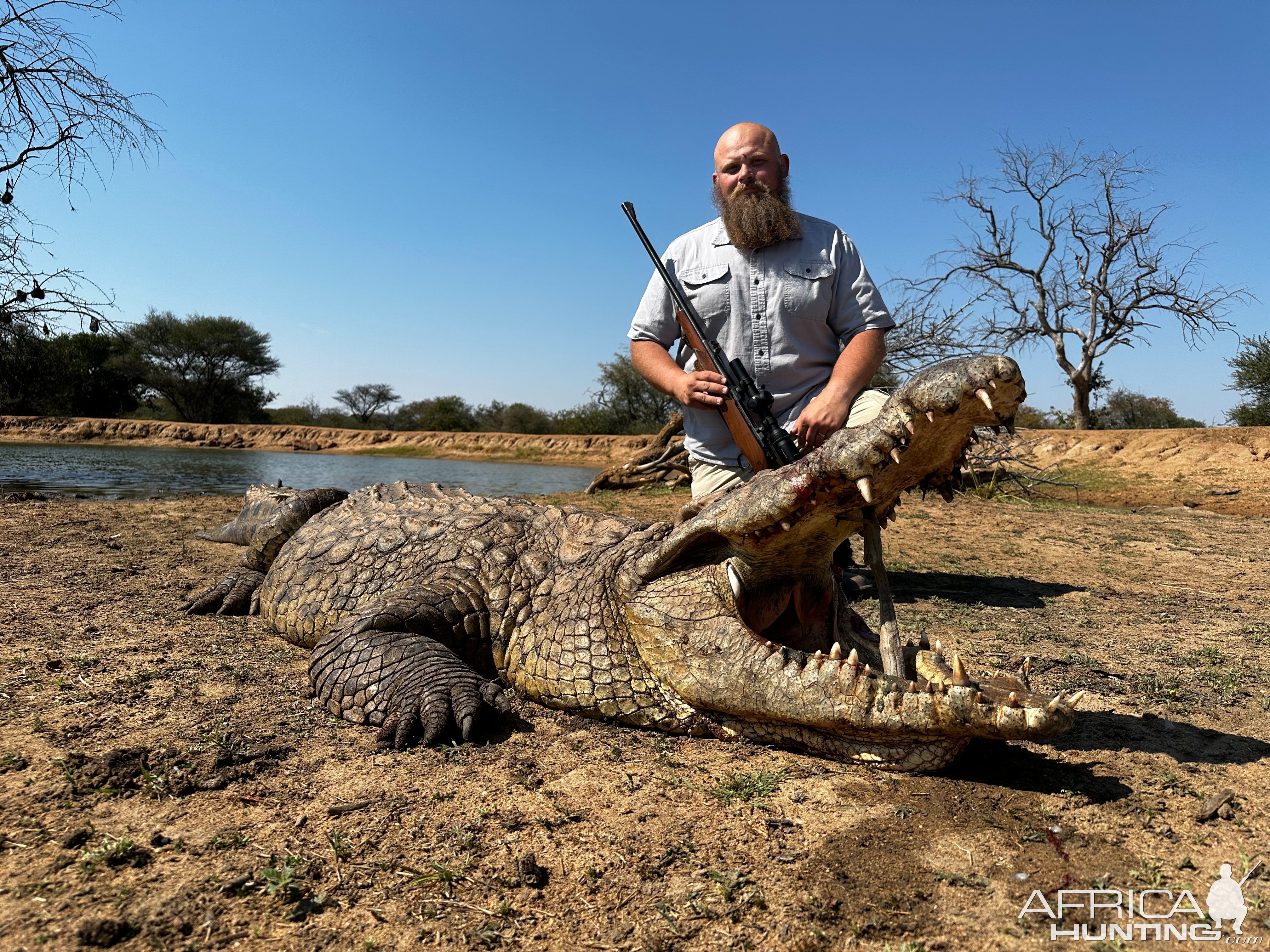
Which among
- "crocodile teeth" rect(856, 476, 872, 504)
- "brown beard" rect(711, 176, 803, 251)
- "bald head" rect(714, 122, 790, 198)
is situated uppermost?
Result: "bald head" rect(714, 122, 790, 198)

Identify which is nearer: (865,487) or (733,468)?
(865,487)

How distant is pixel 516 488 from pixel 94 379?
35.3m

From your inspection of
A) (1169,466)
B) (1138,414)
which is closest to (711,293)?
(1169,466)

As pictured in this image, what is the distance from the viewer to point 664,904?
56.6 inches

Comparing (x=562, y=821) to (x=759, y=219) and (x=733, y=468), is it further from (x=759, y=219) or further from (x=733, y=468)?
(x=759, y=219)

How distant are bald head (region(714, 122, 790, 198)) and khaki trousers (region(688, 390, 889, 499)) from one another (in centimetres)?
118

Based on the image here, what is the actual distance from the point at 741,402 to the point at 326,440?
38.9 meters

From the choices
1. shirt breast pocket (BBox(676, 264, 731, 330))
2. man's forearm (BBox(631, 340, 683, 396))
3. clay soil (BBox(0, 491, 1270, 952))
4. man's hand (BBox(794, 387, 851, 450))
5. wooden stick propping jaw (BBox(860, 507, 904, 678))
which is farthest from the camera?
shirt breast pocket (BBox(676, 264, 731, 330))

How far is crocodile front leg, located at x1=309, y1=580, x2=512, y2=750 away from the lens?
2.29 meters

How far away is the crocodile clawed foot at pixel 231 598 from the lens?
4.04m

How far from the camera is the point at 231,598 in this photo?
13.4ft

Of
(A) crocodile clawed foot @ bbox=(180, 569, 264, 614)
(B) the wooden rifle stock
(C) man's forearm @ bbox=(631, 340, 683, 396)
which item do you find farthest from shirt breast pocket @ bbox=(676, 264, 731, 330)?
(A) crocodile clawed foot @ bbox=(180, 569, 264, 614)

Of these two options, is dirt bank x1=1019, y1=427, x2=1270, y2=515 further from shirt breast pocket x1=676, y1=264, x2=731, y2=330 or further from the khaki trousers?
shirt breast pocket x1=676, y1=264, x2=731, y2=330

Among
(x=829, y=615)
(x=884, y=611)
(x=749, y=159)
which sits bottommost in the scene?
(x=829, y=615)
